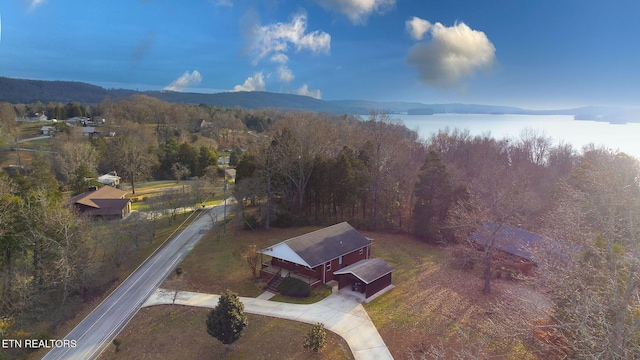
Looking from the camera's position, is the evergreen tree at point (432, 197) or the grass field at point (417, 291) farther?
the evergreen tree at point (432, 197)

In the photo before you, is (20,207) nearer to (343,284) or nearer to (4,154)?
(343,284)

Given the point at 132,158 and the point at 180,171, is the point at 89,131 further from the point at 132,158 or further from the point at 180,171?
the point at 180,171

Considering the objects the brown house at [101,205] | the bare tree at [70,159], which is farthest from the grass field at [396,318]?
the bare tree at [70,159]

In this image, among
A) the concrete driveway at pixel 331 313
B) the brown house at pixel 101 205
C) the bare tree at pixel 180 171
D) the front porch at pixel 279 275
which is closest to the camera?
the concrete driveway at pixel 331 313

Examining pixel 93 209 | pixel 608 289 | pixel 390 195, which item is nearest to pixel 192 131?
pixel 93 209

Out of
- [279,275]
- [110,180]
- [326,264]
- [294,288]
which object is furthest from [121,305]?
[110,180]

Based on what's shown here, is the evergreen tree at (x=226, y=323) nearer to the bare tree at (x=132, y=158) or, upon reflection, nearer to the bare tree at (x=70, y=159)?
the bare tree at (x=132, y=158)

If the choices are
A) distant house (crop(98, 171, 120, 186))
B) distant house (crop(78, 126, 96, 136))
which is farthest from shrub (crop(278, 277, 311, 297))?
distant house (crop(78, 126, 96, 136))
